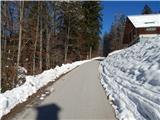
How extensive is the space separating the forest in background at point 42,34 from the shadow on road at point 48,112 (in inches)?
235

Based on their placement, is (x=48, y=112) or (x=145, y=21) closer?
(x=48, y=112)

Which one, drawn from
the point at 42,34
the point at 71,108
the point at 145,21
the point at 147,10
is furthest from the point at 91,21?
the point at 71,108

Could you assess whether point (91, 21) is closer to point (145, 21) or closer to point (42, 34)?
point (145, 21)

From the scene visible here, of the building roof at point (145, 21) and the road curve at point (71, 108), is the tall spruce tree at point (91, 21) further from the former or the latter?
the road curve at point (71, 108)

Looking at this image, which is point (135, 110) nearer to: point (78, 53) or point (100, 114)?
point (100, 114)

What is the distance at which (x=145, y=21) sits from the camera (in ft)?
170

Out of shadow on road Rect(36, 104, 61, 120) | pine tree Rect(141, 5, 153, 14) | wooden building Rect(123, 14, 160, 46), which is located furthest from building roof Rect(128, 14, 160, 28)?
shadow on road Rect(36, 104, 61, 120)

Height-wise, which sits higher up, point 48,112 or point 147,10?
point 147,10

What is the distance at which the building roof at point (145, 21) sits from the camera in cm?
5030

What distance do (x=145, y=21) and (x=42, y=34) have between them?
23.5 meters

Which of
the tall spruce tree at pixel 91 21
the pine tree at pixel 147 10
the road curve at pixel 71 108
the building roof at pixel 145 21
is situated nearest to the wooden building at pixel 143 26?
the building roof at pixel 145 21

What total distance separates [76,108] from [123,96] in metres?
1.58

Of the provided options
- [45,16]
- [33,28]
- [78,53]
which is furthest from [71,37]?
[33,28]

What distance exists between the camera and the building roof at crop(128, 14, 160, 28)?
50300 mm
